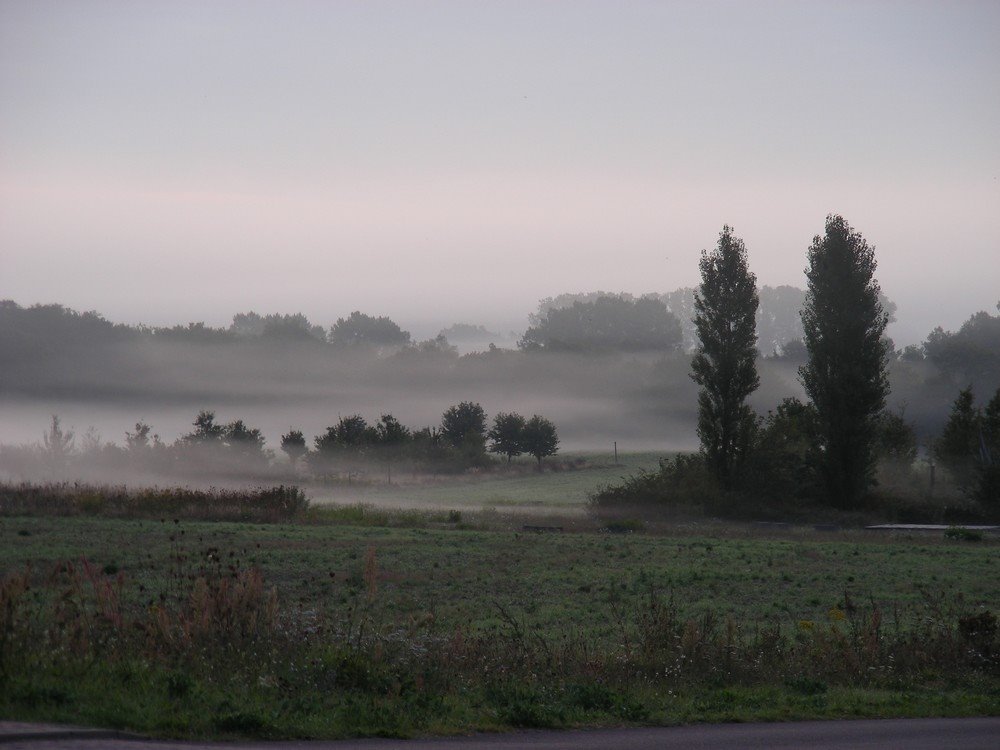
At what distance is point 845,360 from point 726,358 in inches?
240

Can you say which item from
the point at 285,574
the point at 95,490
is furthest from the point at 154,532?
the point at 95,490

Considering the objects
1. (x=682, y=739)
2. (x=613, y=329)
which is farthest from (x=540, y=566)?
(x=613, y=329)

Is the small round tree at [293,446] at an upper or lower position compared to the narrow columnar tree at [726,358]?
lower

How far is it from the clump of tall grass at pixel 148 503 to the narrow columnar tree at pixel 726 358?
21516 mm

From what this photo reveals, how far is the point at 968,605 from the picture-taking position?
19.5 metres

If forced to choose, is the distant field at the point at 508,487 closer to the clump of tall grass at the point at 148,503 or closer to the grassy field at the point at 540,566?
the clump of tall grass at the point at 148,503

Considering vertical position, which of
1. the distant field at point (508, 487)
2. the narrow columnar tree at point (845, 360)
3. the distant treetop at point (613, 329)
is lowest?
the distant field at point (508, 487)

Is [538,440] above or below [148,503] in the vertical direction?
above

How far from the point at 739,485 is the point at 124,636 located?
1733 inches

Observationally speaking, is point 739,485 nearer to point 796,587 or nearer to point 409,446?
point 796,587

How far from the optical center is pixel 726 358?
51781mm

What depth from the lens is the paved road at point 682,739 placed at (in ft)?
24.9

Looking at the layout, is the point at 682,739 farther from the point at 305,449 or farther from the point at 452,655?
the point at 305,449

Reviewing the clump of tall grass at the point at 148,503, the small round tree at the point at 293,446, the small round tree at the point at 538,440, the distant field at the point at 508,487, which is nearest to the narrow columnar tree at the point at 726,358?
the distant field at the point at 508,487
